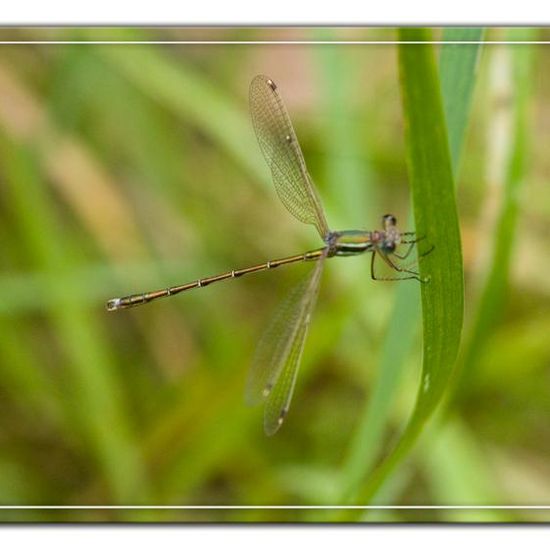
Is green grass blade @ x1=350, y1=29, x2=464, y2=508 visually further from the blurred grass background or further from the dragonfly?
the blurred grass background

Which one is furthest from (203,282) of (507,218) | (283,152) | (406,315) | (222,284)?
(507,218)

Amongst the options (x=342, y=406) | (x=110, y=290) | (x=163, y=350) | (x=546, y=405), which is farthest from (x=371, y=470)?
(x=110, y=290)

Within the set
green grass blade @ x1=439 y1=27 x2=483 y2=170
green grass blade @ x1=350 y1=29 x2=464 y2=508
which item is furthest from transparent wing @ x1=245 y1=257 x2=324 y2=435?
green grass blade @ x1=439 y1=27 x2=483 y2=170

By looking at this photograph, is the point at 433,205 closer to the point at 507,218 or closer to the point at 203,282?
the point at 507,218

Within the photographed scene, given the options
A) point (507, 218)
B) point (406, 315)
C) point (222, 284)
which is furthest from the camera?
point (222, 284)
